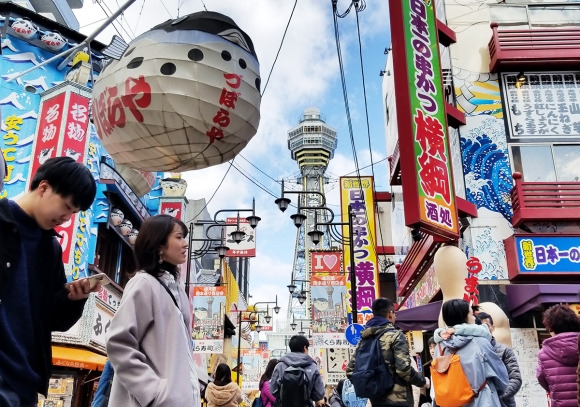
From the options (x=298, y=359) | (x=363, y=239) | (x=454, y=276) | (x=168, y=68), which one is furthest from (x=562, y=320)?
(x=363, y=239)

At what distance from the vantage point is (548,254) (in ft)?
36.9

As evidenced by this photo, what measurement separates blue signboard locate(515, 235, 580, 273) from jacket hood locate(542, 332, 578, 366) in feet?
20.5

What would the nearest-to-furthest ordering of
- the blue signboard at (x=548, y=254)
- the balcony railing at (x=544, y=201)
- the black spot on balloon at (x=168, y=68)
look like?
the black spot on balloon at (x=168, y=68) → the blue signboard at (x=548, y=254) → the balcony railing at (x=544, y=201)

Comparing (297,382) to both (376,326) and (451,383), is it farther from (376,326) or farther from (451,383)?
(451,383)

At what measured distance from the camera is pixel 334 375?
20.3m

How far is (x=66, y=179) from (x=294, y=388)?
4921 mm

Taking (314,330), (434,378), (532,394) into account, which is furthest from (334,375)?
(434,378)

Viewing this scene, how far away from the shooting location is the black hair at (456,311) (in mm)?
5055

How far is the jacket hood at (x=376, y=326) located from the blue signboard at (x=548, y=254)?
6.57m

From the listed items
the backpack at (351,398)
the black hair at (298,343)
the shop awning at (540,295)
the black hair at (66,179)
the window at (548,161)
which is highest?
the window at (548,161)

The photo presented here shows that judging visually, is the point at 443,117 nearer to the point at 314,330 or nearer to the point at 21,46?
the point at 314,330

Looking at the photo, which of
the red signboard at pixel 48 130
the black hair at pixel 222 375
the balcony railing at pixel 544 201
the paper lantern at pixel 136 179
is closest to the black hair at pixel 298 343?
the black hair at pixel 222 375

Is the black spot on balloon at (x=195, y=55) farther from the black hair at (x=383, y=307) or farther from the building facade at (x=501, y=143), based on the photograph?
the building facade at (x=501, y=143)

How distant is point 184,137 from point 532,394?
945 cm
